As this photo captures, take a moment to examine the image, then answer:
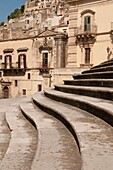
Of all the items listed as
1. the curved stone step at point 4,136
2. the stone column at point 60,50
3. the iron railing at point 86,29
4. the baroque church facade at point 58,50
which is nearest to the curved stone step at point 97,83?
the curved stone step at point 4,136

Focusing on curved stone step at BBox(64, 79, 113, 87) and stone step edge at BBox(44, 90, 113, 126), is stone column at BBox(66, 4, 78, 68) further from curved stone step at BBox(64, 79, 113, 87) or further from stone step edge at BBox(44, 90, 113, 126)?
stone step edge at BBox(44, 90, 113, 126)

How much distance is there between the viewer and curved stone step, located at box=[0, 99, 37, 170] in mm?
3284

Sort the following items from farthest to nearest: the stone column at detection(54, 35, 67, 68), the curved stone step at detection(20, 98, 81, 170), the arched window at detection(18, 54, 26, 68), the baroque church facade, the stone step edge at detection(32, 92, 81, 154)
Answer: the arched window at detection(18, 54, 26, 68) < the stone column at detection(54, 35, 67, 68) < the baroque church facade < the stone step edge at detection(32, 92, 81, 154) < the curved stone step at detection(20, 98, 81, 170)

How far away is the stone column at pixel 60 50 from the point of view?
32.2 metres

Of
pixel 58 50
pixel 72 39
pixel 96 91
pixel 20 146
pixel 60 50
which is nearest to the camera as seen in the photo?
pixel 20 146

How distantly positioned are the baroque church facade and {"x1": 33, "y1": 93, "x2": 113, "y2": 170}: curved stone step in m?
14.1

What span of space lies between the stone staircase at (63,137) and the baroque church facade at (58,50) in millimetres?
13317

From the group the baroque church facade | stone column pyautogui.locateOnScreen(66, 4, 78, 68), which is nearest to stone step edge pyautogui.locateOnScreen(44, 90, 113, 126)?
the baroque church facade

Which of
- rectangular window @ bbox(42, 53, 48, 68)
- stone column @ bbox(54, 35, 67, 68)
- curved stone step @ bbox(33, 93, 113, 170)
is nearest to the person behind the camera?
curved stone step @ bbox(33, 93, 113, 170)

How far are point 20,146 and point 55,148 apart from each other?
0.54m

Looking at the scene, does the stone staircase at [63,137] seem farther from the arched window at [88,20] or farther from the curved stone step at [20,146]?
the arched window at [88,20]

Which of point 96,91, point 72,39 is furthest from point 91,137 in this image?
point 72,39

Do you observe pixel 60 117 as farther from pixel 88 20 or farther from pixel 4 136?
pixel 88 20

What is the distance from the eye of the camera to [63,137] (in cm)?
411
